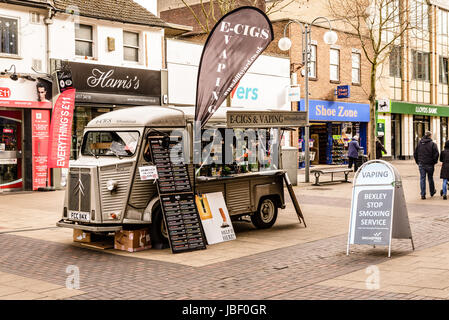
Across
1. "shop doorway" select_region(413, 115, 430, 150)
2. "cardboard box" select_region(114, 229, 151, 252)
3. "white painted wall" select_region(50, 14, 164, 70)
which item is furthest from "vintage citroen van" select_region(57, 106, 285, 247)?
"shop doorway" select_region(413, 115, 430, 150)

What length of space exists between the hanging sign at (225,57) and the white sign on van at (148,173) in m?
1.19

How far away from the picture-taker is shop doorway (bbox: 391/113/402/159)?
1506 inches

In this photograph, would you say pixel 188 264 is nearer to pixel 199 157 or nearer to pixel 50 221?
pixel 199 157

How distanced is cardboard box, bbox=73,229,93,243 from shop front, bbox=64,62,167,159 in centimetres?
1065

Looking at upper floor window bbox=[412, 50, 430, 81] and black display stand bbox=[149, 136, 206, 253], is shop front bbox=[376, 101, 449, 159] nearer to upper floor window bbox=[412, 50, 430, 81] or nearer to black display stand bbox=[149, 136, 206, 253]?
upper floor window bbox=[412, 50, 430, 81]

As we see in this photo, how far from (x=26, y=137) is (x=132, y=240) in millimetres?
11111

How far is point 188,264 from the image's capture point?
8242 millimetres

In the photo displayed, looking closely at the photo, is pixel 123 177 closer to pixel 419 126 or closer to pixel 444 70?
pixel 419 126

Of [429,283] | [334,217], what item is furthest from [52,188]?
[429,283]

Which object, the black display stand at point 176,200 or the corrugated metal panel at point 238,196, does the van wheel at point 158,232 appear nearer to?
the black display stand at point 176,200

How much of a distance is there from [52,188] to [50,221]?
697 cm

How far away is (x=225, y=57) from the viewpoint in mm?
10078

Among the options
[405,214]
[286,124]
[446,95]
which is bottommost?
[405,214]

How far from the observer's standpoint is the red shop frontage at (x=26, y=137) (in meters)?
18.5
